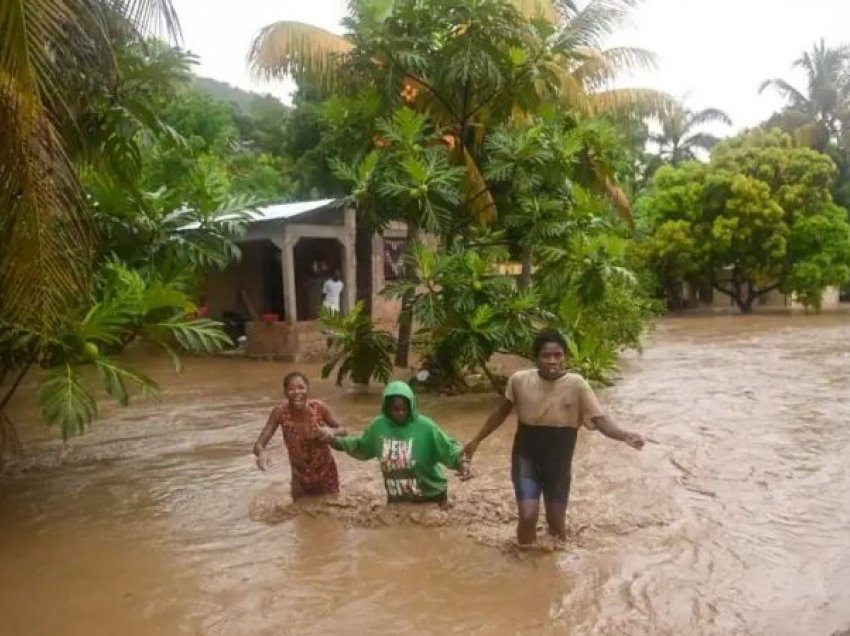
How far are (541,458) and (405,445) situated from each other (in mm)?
941

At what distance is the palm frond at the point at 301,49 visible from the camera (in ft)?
44.0

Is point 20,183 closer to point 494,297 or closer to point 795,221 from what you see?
point 494,297

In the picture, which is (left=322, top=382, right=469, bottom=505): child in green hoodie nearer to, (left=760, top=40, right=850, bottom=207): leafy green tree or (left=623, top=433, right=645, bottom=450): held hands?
(left=623, top=433, right=645, bottom=450): held hands

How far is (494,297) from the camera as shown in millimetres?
10430

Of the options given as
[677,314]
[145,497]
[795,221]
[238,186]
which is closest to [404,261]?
[145,497]

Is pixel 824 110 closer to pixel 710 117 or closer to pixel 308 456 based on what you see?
pixel 710 117

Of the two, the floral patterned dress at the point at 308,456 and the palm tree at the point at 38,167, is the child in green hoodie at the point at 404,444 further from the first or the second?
the palm tree at the point at 38,167

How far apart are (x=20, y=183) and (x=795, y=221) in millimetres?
26881

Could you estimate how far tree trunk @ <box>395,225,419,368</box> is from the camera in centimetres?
1061

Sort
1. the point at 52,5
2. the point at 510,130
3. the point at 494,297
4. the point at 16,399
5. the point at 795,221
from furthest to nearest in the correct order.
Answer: the point at 795,221, the point at 16,399, the point at 510,130, the point at 494,297, the point at 52,5

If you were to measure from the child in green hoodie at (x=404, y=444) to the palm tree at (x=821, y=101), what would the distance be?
33681 millimetres

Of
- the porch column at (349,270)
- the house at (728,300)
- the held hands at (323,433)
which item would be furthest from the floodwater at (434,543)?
the house at (728,300)

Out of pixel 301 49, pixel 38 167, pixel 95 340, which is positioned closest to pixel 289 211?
pixel 301 49

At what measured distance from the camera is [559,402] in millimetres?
5234
